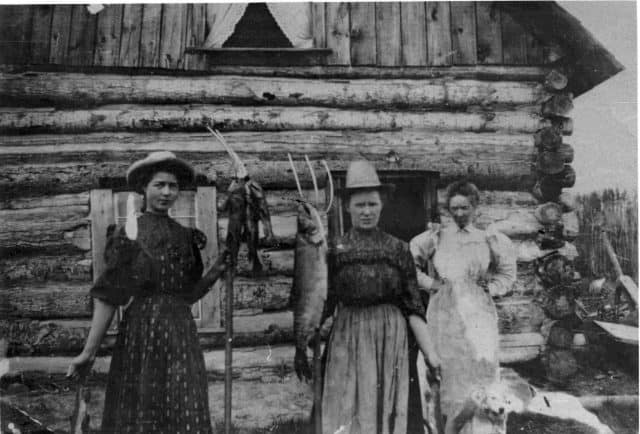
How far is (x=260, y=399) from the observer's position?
14.1 feet

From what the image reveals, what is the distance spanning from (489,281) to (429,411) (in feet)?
3.56

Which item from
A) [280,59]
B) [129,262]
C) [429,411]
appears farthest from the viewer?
[280,59]

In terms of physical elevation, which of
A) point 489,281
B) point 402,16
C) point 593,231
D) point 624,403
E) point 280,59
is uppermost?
point 402,16

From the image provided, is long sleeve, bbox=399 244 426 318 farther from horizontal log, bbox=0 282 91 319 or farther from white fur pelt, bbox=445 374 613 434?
horizontal log, bbox=0 282 91 319

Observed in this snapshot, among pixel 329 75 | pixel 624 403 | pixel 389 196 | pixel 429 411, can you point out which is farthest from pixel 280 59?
pixel 624 403

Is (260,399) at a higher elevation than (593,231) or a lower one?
lower

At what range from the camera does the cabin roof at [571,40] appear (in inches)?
177

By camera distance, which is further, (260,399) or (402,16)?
(402,16)

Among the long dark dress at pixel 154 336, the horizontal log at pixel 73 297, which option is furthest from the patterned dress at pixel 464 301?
the long dark dress at pixel 154 336

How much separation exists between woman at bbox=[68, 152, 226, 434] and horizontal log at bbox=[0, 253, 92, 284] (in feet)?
1.09

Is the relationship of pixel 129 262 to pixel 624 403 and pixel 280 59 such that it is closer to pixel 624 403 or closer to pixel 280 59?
pixel 280 59

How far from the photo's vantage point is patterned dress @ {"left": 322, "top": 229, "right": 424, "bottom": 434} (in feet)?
13.3

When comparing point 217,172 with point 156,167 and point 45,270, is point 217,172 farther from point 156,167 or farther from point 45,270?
point 45,270

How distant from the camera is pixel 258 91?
4.50m
